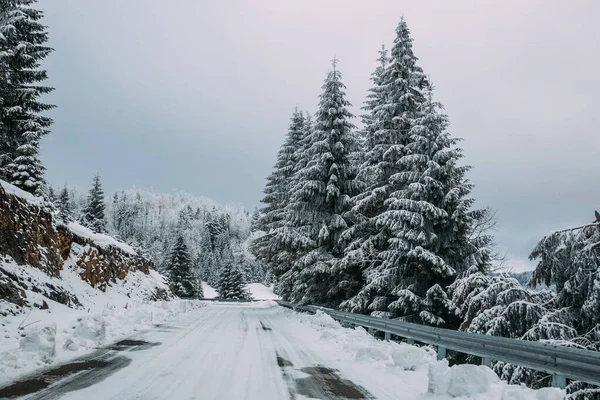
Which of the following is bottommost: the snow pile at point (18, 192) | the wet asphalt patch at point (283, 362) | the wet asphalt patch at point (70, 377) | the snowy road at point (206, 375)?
the wet asphalt patch at point (283, 362)

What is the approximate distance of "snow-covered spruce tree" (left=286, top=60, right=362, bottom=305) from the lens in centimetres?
2123

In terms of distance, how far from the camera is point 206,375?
6746 mm

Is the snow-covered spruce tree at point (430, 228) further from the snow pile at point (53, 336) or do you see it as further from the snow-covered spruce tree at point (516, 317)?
the snow pile at point (53, 336)

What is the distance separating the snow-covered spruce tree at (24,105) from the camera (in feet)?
61.7

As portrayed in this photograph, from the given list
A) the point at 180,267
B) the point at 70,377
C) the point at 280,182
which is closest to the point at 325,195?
the point at 280,182

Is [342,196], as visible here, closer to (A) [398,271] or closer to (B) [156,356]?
A: (A) [398,271]

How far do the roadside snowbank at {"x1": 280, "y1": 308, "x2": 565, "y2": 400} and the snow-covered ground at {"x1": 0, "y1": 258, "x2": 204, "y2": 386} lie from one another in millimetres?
5407

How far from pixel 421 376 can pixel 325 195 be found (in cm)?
1529

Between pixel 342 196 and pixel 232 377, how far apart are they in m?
15.6

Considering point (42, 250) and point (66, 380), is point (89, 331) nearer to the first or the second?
point (66, 380)

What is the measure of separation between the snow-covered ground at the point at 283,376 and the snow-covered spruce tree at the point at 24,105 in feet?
46.7

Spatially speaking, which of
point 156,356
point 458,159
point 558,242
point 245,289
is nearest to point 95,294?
point 156,356

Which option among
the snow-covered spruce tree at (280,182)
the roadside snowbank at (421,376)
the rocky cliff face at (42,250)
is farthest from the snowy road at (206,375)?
the snow-covered spruce tree at (280,182)

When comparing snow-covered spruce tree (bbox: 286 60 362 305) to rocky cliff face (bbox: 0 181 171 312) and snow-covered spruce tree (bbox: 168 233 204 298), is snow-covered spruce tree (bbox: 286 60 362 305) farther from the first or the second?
snow-covered spruce tree (bbox: 168 233 204 298)
